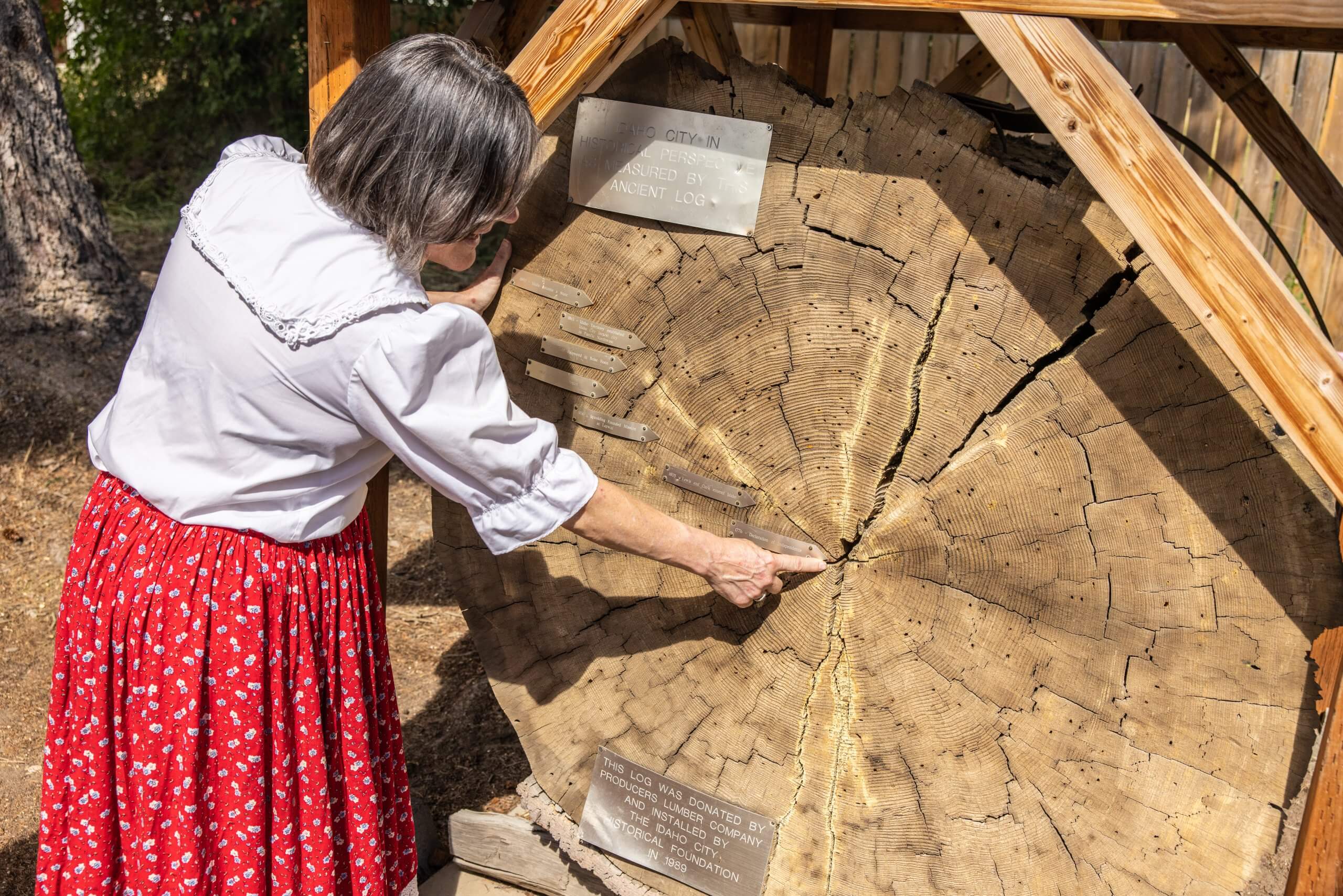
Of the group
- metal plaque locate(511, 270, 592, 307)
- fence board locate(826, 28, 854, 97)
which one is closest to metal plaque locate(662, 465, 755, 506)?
metal plaque locate(511, 270, 592, 307)

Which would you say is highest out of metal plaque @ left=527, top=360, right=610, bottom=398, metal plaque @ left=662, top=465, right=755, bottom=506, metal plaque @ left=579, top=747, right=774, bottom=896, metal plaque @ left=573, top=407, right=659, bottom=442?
metal plaque @ left=527, top=360, right=610, bottom=398

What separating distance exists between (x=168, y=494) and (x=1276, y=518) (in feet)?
5.35

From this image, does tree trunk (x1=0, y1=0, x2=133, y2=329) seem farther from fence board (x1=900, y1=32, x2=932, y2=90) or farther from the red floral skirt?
fence board (x1=900, y1=32, x2=932, y2=90)

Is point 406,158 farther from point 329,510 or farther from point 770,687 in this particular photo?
point 770,687

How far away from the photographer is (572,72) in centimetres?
176

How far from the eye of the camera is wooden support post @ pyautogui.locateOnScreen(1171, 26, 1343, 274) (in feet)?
7.40

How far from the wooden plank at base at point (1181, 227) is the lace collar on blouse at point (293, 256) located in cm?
91

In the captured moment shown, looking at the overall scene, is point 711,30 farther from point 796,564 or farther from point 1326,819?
point 1326,819

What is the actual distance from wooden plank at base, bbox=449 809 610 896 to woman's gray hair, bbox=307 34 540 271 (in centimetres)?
139

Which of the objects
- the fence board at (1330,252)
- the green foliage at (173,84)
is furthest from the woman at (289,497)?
the green foliage at (173,84)

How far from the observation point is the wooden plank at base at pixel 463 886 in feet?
7.97

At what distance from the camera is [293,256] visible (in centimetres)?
148

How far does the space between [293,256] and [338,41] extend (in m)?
0.78

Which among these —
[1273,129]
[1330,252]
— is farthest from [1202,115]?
[1273,129]
